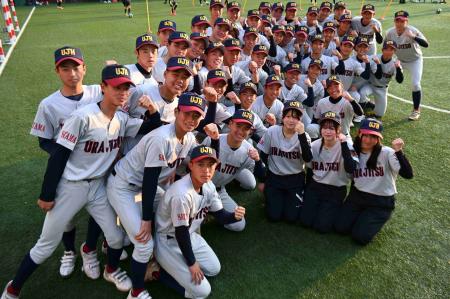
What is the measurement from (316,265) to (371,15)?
25.0ft

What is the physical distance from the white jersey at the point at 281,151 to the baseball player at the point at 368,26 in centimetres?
578

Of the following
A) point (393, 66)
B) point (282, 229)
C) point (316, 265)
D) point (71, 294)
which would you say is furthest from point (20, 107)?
point (393, 66)

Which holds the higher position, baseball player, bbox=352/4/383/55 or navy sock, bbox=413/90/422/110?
baseball player, bbox=352/4/383/55

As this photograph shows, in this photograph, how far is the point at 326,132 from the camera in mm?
5168

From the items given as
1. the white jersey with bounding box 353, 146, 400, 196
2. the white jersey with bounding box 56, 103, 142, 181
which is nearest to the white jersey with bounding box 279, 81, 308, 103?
the white jersey with bounding box 353, 146, 400, 196

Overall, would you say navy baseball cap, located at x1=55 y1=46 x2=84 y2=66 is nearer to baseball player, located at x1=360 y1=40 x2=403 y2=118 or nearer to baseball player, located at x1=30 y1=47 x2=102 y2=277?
baseball player, located at x1=30 y1=47 x2=102 y2=277

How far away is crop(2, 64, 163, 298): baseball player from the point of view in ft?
12.0

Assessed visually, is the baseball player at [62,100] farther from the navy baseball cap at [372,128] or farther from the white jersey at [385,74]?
the white jersey at [385,74]

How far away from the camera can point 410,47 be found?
888 cm

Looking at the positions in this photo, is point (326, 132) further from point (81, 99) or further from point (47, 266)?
point (47, 266)

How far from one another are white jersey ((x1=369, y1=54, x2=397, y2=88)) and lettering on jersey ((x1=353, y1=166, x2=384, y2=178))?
174 inches

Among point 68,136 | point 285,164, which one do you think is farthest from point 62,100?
point 285,164

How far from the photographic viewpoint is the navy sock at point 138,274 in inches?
154

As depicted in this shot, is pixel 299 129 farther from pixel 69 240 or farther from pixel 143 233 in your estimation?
pixel 69 240
